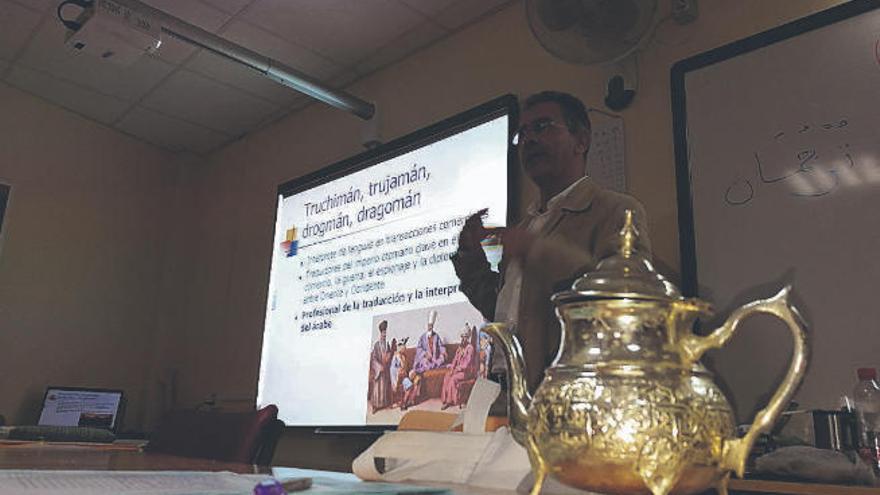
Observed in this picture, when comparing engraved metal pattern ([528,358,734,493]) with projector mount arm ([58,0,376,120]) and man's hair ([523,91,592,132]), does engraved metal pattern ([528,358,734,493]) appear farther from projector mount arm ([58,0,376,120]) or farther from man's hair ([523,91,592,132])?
projector mount arm ([58,0,376,120])

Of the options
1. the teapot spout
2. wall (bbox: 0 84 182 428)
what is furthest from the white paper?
wall (bbox: 0 84 182 428)

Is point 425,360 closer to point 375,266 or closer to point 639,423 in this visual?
point 375,266

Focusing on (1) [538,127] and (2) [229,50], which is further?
(2) [229,50]

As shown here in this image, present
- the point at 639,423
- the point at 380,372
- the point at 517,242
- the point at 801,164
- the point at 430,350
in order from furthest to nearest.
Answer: the point at 380,372 → the point at 430,350 → the point at 801,164 → the point at 517,242 → the point at 639,423

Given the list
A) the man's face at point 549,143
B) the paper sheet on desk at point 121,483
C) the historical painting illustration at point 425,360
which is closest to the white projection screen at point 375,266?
the historical painting illustration at point 425,360

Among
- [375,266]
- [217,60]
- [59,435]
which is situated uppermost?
[217,60]

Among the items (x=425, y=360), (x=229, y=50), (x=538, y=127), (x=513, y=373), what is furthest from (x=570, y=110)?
(x=229, y=50)

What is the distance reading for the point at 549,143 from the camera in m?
1.63

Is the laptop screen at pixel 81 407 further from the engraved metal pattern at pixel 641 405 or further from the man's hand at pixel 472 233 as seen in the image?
the engraved metal pattern at pixel 641 405

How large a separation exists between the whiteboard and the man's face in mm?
347

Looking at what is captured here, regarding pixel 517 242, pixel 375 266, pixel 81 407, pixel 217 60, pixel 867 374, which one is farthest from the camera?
pixel 81 407

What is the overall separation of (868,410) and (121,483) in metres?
1.36

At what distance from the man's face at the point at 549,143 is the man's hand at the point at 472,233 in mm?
234

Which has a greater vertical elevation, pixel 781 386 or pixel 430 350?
pixel 430 350
